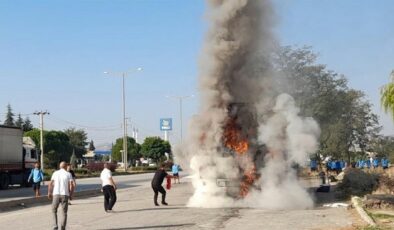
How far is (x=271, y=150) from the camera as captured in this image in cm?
1923

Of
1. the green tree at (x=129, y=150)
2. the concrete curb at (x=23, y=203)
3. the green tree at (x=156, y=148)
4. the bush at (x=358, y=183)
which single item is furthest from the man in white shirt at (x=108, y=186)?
the green tree at (x=129, y=150)

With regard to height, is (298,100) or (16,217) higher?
(298,100)

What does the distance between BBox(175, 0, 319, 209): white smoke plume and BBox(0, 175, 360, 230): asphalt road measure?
113cm

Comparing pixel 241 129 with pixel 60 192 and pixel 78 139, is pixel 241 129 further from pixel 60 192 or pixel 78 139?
pixel 78 139

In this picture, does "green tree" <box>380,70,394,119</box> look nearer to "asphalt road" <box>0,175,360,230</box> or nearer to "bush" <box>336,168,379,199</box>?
"asphalt road" <box>0,175,360,230</box>

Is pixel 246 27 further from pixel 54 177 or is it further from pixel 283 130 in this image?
pixel 54 177

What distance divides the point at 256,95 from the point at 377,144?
28922mm

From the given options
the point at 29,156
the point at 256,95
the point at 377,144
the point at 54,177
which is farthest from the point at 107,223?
the point at 377,144

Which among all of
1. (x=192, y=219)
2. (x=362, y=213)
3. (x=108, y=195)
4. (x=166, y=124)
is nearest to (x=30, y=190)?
(x=108, y=195)

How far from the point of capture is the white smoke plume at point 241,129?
18734 mm

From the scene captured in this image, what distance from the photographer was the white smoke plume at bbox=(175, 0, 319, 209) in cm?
1873

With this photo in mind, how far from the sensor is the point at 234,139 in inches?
771

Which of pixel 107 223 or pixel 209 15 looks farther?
pixel 209 15

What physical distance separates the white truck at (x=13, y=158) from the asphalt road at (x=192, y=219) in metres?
16.9
